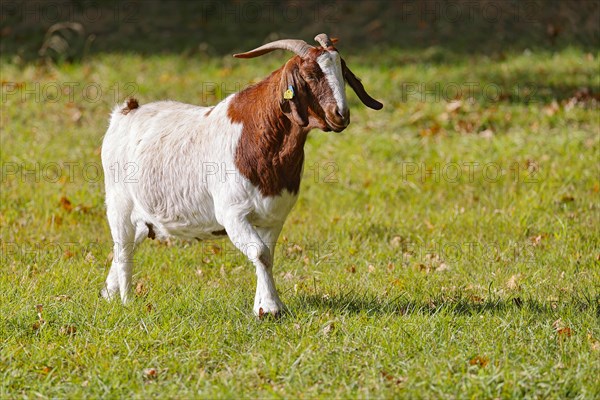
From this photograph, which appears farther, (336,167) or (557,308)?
Result: (336,167)

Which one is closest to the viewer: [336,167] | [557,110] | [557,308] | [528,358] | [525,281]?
[528,358]

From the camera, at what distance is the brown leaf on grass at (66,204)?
950 cm

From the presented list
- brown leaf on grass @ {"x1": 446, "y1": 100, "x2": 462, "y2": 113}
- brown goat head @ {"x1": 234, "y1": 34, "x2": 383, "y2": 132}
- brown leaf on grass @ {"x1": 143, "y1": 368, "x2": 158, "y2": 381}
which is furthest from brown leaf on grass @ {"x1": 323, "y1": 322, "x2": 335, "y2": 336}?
brown leaf on grass @ {"x1": 446, "y1": 100, "x2": 462, "y2": 113}

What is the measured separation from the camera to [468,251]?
8422 millimetres

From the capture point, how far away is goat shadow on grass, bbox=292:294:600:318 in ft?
21.5

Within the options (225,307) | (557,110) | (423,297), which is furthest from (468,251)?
(557,110)

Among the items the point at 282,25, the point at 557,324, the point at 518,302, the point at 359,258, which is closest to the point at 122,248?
the point at 359,258

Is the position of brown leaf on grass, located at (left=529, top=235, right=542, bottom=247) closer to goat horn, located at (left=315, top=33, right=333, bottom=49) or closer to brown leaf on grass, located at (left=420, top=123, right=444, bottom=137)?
goat horn, located at (left=315, top=33, right=333, bottom=49)

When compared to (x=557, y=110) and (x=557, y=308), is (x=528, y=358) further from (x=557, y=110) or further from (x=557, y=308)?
(x=557, y=110)

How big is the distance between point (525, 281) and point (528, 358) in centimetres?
193

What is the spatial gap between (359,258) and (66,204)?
3072mm

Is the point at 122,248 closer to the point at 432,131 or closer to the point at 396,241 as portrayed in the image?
the point at 396,241

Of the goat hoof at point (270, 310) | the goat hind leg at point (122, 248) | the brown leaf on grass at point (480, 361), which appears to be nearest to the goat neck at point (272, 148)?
the goat hoof at point (270, 310)

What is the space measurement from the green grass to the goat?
542 mm
